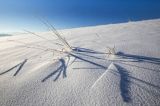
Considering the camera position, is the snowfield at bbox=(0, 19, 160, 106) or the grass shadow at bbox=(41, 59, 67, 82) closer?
the snowfield at bbox=(0, 19, 160, 106)

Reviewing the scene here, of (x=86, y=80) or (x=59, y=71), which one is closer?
(x=86, y=80)

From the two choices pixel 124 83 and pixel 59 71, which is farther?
pixel 59 71

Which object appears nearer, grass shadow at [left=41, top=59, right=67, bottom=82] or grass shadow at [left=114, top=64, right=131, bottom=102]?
grass shadow at [left=114, top=64, right=131, bottom=102]

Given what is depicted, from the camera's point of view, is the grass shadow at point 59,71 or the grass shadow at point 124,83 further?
the grass shadow at point 59,71

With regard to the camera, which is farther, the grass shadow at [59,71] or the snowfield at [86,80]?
the grass shadow at [59,71]

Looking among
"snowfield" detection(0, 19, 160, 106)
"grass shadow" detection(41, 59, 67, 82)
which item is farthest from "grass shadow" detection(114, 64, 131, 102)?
"grass shadow" detection(41, 59, 67, 82)

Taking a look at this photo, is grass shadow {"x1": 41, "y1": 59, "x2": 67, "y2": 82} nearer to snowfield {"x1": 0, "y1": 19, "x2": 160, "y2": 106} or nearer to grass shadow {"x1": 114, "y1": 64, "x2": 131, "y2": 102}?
snowfield {"x1": 0, "y1": 19, "x2": 160, "y2": 106}

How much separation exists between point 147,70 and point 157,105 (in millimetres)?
358

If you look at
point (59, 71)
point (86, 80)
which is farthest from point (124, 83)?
point (59, 71)

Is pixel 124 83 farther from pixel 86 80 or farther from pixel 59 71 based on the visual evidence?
pixel 59 71

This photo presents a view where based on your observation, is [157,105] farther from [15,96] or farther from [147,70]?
[15,96]

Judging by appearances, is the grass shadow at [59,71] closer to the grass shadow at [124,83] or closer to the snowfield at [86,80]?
the snowfield at [86,80]

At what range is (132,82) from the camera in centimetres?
93

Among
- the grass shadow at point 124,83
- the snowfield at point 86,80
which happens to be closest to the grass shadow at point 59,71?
A: the snowfield at point 86,80
